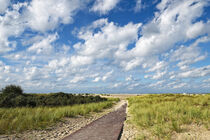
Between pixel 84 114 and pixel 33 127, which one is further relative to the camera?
pixel 84 114

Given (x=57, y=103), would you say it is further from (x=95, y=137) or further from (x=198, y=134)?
(x=198, y=134)

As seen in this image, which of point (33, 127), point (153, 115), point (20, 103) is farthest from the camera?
point (20, 103)

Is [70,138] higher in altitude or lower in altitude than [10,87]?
lower

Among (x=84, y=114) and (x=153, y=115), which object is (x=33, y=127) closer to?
(x=84, y=114)

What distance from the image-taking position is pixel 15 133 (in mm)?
6992

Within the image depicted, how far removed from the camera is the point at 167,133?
5.87 metres

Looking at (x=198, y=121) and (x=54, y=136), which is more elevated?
(x=198, y=121)

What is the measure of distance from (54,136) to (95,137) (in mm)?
2263

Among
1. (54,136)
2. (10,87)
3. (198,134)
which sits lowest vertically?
(54,136)

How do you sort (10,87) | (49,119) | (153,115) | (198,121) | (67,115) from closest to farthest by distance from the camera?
(198,121), (153,115), (49,119), (67,115), (10,87)

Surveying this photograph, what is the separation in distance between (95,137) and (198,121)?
4962mm

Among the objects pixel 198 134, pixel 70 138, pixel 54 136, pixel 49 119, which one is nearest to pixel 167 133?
pixel 198 134

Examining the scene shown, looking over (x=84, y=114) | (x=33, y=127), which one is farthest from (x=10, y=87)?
(x=33, y=127)

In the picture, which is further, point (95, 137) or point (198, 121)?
point (198, 121)
